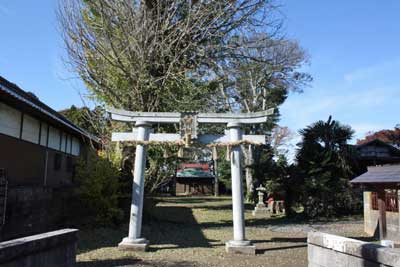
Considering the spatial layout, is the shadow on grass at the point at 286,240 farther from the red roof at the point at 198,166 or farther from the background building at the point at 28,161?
the red roof at the point at 198,166

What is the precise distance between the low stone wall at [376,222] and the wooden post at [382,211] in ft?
0.44

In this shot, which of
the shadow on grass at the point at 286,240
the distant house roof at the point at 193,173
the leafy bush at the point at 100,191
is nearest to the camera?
the shadow on grass at the point at 286,240

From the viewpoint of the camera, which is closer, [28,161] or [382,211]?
[382,211]

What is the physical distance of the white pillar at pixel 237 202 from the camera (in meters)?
8.68

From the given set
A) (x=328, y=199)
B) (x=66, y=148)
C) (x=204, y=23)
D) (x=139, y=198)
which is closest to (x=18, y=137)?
(x=139, y=198)

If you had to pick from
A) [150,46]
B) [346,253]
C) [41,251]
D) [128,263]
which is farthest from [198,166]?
[41,251]

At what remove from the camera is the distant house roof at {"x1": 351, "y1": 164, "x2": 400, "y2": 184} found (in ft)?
32.4

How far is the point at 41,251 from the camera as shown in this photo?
4.80m

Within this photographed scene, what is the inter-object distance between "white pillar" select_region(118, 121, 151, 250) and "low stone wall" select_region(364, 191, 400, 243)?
6.81 metres

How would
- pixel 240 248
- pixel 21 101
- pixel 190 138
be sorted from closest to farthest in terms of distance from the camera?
pixel 240 248, pixel 21 101, pixel 190 138

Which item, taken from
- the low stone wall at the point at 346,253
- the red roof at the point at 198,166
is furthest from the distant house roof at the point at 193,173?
the low stone wall at the point at 346,253

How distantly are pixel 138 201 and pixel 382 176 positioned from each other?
7.00 m

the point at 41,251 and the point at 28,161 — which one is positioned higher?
the point at 28,161

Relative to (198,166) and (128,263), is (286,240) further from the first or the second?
(198,166)
